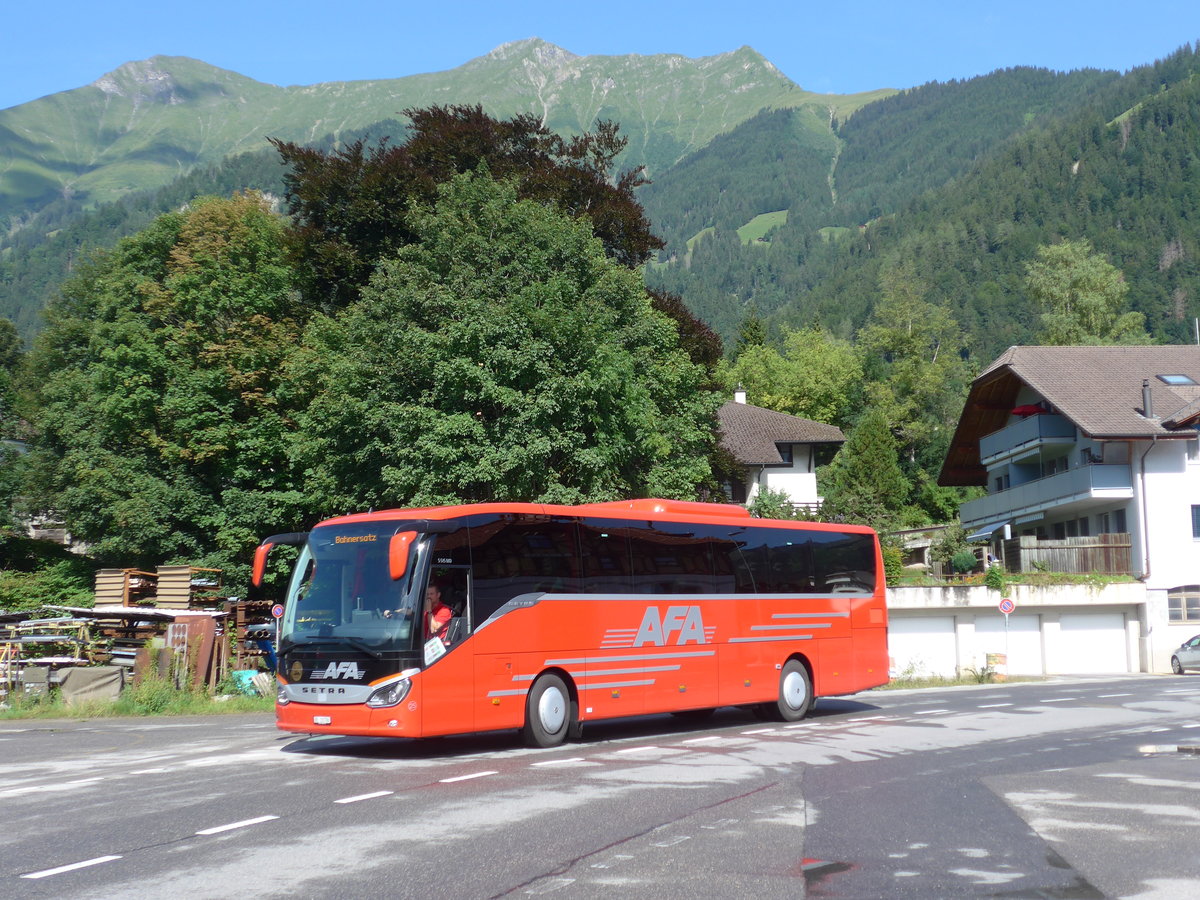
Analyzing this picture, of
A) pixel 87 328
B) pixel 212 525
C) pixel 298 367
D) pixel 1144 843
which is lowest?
pixel 1144 843

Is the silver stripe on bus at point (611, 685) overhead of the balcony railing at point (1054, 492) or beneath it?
beneath

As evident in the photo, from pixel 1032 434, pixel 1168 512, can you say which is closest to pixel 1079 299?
pixel 1032 434

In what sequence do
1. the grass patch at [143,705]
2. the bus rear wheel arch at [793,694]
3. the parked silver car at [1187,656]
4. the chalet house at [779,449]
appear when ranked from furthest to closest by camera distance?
the chalet house at [779,449] < the parked silver car at [1187,656] < the grass patch at [143,705] < the bus rear wheel arch at [793,694]

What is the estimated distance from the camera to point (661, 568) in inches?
709

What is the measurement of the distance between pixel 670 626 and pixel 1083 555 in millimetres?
34201

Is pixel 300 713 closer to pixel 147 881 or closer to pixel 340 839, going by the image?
pixel 340 839

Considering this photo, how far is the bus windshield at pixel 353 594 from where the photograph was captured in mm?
14500

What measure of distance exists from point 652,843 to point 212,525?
38.0 metres

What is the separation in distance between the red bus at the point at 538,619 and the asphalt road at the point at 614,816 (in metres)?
0.65

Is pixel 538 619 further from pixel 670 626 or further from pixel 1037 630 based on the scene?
pixel 1037 630

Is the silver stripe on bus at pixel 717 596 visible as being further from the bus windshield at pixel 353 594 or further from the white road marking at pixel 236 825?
the white road marking at pixel 236 825

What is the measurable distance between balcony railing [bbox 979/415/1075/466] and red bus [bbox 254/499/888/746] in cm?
3374

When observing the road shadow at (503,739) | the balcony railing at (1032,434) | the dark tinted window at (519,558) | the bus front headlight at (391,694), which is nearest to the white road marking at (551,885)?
the bus front headlight at (391,694)

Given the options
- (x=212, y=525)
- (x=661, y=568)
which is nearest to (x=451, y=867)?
(x=661, y=568)
